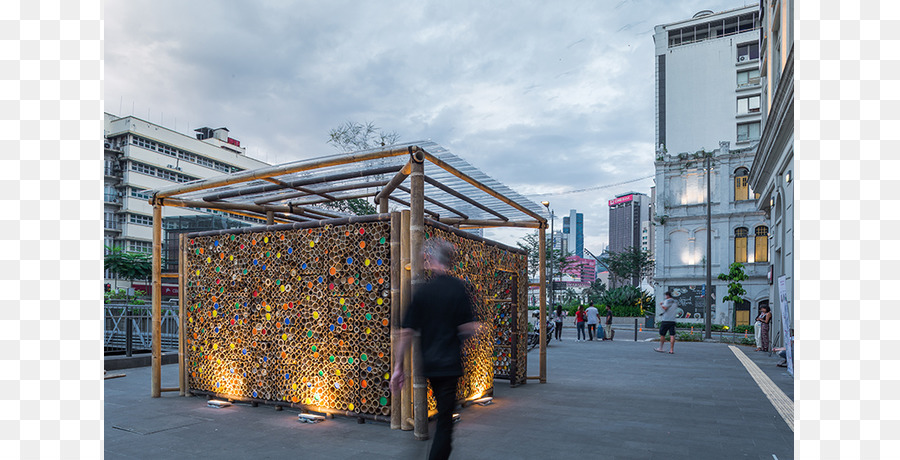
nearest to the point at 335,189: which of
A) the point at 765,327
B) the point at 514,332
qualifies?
the point at 514,332

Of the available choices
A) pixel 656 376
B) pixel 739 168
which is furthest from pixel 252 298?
pixel 739 168

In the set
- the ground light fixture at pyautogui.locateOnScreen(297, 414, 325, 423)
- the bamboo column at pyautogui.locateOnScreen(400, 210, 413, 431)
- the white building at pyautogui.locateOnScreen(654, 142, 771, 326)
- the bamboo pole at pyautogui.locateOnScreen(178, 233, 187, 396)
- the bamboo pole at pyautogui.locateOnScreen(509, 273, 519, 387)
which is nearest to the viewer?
the bamboo column at pyautogui.locateOnScreen(400, 210, 413, 431)

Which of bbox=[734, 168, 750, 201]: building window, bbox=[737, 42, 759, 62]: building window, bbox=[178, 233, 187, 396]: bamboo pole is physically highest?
bbox=[737, 42, 759, 62]: building window

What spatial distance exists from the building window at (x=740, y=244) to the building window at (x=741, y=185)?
2.08 meters

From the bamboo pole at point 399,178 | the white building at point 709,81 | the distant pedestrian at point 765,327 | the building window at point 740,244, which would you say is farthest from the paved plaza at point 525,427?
the white building at point 709,81

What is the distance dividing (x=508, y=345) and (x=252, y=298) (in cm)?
423

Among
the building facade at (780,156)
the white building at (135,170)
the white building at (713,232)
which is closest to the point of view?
the building facade at (780,156)

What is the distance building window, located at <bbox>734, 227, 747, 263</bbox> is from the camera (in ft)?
120

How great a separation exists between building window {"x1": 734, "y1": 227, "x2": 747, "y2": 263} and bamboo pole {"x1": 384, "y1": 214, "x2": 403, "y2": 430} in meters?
35.7

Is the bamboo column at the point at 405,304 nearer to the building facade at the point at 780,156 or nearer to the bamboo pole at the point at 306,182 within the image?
the bamboo pole at the point at 306,182

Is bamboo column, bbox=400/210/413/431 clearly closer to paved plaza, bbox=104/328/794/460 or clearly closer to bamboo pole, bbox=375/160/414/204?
paved plaza, bbox=104/328/794/460

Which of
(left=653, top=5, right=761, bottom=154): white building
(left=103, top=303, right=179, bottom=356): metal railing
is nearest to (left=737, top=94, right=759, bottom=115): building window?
(left=653, top=5, right=761, bottom=154): white building

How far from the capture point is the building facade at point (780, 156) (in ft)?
39.1

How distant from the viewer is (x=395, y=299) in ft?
20.2
